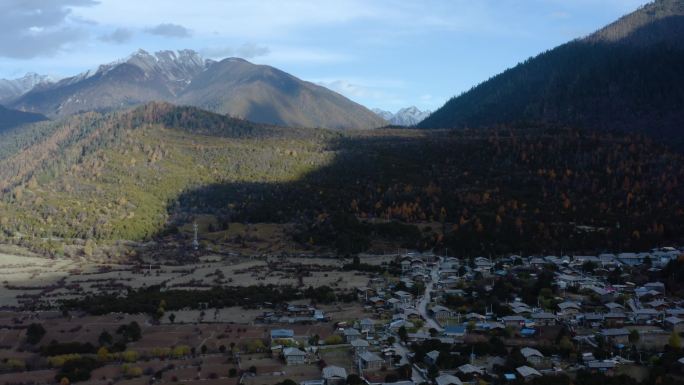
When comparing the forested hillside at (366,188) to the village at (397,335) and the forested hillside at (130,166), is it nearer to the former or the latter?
the forested hillside at (130,166)

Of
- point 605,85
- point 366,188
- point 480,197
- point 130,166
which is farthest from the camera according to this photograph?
point 605,85

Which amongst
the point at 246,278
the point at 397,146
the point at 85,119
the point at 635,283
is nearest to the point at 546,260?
the point at 635,283

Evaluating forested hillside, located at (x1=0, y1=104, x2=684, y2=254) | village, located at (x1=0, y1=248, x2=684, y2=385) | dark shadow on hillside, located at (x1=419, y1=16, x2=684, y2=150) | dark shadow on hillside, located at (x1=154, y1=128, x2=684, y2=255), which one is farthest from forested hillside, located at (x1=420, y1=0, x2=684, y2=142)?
village, located at (x1=0, y1=248, x2=684, y2=385)

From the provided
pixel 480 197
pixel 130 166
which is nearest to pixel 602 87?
pixel 480 197

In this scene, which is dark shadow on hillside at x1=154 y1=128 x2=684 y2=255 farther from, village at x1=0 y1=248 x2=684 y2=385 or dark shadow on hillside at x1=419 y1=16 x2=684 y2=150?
dark shadow on hillside at x1=419 y1=16 x2=684 y2=150

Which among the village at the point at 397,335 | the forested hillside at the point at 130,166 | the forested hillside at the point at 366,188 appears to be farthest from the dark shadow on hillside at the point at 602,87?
the village at the point at 397,335

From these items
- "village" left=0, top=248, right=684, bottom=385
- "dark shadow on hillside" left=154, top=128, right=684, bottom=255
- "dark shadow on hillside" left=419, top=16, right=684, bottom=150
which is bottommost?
"village" left=0, top=248, right=684, bottom=385

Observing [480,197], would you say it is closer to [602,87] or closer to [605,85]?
[602,87]
